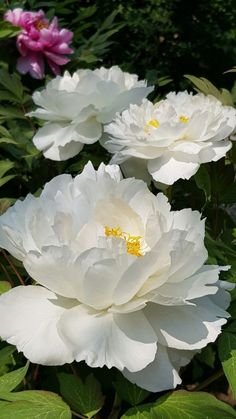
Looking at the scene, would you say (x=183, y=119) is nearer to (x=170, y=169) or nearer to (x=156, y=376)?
(x=170, y=169)

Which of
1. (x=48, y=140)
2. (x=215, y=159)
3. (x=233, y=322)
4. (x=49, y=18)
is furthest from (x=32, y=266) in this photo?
(x=49, y=18)

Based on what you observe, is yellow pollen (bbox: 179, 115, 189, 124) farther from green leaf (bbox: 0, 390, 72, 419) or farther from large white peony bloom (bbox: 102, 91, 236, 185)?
green leaf (bbox: 0, 390, 72, 419)

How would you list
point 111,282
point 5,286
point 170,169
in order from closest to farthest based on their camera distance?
point 111,282, point 5,286, point 170,169

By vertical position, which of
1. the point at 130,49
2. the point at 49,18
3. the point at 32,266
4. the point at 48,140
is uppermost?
the point at 32,266

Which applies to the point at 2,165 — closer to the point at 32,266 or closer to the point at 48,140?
the point at 48,140

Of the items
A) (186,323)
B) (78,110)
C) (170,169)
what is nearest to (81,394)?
(186,323)

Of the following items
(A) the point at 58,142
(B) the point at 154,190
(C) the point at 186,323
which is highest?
(C) the point at 186,323
